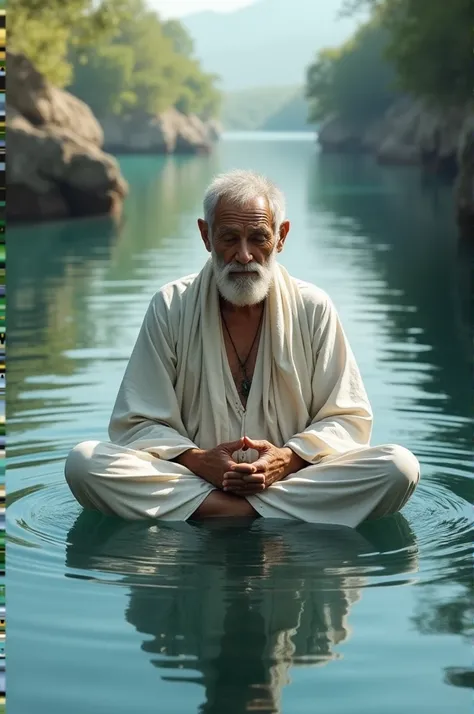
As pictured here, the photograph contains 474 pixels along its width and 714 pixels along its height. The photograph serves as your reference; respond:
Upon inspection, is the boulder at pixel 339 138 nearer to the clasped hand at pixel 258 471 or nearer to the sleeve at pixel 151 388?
the sleeve at pixel 151 388

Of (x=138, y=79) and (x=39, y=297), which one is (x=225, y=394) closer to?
(x=39, y=297)

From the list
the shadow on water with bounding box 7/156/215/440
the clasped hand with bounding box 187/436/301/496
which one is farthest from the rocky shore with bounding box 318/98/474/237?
the clasped hand with bounding box 187/436/301/496

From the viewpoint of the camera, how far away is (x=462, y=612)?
173 inches

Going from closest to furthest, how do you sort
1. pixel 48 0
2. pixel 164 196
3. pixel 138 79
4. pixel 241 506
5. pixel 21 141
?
pixel 241 506, pixel 21 141, pixel 48 0, pixel 164 196, pixel 138 79

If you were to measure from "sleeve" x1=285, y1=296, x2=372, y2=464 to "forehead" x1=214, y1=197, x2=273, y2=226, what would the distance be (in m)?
0.51

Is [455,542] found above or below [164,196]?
above

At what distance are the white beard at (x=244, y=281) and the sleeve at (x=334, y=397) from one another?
0.32 metres

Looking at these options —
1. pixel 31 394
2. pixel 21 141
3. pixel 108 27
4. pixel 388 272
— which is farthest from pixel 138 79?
pixel 31 394

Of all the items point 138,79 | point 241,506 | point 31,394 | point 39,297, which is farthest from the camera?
point 138,79

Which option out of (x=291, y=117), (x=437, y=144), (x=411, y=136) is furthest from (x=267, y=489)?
(x=291, y=117)

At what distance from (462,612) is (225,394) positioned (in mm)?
1549

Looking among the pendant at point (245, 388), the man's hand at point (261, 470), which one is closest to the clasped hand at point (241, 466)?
the man's hand at point (261, 470)

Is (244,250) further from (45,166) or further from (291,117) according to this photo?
(291,117)

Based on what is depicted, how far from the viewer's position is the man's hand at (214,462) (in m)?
5.25
